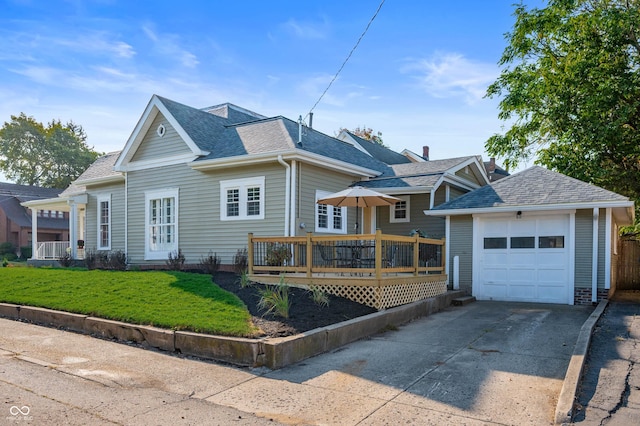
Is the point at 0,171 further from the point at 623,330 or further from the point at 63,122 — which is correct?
the point at 623,330

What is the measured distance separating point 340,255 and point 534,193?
601cm

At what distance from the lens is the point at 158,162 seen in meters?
16.3

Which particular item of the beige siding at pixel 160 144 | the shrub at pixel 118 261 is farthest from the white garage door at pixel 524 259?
the shrub at pixel 118 261

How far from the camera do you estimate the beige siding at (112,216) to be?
1811cm

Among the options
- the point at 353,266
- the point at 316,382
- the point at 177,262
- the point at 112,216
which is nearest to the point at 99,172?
the point at 112,216

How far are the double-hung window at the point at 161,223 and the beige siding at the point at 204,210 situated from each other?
24 cm

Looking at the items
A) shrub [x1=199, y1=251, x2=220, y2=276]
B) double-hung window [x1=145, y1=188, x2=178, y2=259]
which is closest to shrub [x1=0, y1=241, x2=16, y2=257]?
double-hung window [x1=145, y1=188, x2=178, y2=259]

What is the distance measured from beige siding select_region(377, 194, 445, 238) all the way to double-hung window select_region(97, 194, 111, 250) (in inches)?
425

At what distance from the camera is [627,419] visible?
4.53 m

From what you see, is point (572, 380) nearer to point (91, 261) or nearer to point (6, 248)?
point (91, 261)

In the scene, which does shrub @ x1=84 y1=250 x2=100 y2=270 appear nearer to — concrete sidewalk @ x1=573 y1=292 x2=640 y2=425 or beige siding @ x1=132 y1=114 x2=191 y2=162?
beige siding @ x1=132 y1=114 x2=191 y2=162

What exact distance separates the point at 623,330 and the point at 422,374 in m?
4.78

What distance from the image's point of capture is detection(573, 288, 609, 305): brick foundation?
38.7 ft

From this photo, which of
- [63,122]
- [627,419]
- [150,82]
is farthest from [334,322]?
[63,122]
